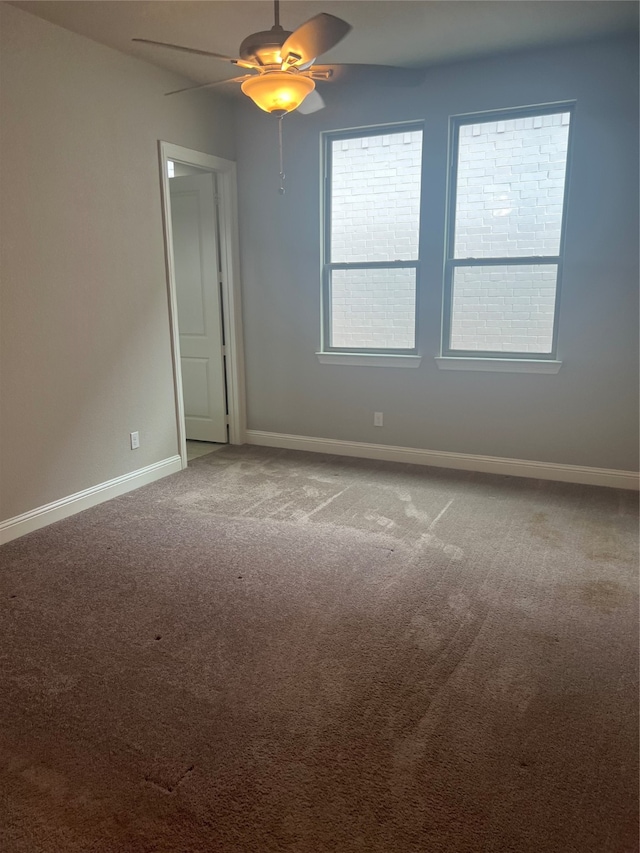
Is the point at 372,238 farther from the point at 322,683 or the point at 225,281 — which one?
the point at 322,683

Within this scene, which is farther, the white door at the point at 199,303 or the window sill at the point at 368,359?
the white door at the point at 199,303

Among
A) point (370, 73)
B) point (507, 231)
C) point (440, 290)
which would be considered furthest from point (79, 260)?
point (507, 231)

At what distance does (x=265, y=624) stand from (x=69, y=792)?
979 millimetres

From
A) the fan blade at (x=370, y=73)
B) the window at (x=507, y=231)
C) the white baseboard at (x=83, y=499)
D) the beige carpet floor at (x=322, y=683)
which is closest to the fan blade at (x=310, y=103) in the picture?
the fan blade at (x=370, y=73)

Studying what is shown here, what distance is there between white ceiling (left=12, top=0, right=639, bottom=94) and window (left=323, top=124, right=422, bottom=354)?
69 cm

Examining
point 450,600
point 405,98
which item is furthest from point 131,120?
point 450,600

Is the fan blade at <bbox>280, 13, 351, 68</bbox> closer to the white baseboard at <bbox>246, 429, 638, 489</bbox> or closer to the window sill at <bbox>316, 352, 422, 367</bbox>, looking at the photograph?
the window sill at <bbox>316, 352, 422, 367</bbox>

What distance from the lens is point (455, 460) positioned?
4.64 metres

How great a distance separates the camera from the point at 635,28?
3.52 meters

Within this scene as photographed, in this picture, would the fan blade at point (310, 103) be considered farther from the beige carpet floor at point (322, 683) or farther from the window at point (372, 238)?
the beige carpet floor at point (322, 683)

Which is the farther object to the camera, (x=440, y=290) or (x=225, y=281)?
(x=225, y=281)

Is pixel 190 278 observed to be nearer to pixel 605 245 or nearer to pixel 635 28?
pixel 605 245

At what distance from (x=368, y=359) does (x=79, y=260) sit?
7.30ft

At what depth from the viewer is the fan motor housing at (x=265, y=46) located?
7.46 feet
